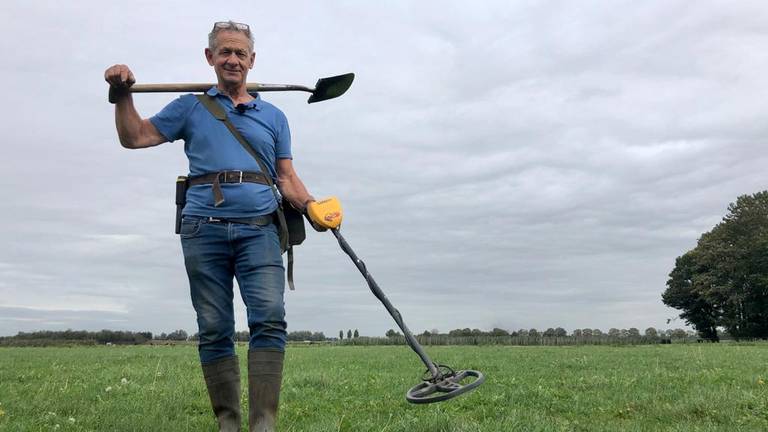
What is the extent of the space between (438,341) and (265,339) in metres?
49.0

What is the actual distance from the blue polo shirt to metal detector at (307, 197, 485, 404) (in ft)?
1.27

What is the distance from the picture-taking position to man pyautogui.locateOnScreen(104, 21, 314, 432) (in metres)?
4.14

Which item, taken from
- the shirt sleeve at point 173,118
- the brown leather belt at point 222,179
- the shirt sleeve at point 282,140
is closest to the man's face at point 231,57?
the shirt sleeve at point 173,118

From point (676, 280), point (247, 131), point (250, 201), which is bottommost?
point (250, 201)

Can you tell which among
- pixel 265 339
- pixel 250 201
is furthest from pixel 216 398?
pixel 250 201

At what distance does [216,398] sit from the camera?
4430mm

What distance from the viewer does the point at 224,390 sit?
4410 mm

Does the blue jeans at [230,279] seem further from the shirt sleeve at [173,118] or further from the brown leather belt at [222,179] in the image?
the shirt sleeve at [173,118]

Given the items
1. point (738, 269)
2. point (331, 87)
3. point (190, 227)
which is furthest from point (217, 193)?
point (738, 269)

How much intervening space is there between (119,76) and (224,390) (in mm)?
2167

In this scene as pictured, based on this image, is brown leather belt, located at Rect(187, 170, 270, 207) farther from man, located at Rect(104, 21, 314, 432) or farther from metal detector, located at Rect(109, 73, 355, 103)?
metal detector, located at Rect(109, 73, 355, 103)

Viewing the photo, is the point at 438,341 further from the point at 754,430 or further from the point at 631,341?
the point at 754,430

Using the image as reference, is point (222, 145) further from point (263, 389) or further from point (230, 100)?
point (263, 389)

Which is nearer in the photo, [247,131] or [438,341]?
[247,131]
